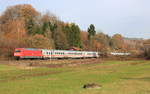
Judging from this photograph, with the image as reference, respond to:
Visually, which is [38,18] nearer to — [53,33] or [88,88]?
[53,33]

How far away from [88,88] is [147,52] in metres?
100

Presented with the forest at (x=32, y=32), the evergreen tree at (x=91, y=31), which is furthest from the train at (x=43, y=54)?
the evergreen tree at (x=91, y=31)

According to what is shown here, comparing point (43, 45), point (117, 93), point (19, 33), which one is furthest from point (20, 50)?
point (117, 93)

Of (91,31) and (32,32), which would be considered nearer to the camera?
(32,32)

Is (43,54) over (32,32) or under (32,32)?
under

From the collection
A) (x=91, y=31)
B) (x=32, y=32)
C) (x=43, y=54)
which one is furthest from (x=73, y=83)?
(x=91, y=31)

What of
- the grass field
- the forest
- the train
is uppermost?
the forest

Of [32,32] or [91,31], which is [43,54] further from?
[91,31]

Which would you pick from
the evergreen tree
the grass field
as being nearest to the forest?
the evergreen tree

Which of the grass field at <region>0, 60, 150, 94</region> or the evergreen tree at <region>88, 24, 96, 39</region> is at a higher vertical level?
the evergreen tree at <region>88, 24, 96, 39</region>

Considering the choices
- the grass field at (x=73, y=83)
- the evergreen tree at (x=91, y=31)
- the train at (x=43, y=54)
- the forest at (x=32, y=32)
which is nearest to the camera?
the grass field at (x=73, y=83)

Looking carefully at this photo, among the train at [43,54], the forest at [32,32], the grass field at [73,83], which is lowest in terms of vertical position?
the grass field at [73,83]

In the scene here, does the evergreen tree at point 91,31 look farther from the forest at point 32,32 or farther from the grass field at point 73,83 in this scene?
the grass field at point 73,83

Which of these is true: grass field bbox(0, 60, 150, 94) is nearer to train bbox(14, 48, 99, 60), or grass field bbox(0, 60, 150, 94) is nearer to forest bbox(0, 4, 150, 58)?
train bbox(14, 48, 99, 60)
